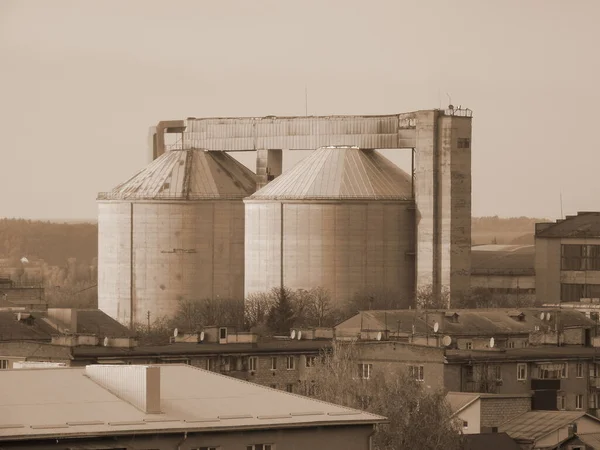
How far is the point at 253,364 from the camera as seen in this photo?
3031 inches

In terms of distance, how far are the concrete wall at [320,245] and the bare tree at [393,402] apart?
211 ft

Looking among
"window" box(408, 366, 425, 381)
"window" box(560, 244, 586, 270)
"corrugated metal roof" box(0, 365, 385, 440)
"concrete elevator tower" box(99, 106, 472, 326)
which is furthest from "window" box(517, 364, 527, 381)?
"window" box(560, 244, 586, 270)

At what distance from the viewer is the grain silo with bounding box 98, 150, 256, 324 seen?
14088 centimetres

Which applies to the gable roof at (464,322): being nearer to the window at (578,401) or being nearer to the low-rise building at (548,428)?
the window at (578,401)

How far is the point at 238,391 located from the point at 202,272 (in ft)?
328

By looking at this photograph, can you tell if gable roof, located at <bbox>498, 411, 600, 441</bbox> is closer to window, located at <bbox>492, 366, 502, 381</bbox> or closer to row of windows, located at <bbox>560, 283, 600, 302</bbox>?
window, located at <bbox>492, 366, 502, 381</bbox>

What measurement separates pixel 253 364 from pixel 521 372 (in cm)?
877

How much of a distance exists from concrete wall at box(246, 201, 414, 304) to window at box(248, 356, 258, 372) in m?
57.2

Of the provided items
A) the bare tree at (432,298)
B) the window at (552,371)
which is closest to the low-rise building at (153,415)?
the window at (552,371)

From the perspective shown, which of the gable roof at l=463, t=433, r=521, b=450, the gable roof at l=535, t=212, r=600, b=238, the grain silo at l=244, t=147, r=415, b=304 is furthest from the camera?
the gable roof at l=535, t=212, r=600, b=238

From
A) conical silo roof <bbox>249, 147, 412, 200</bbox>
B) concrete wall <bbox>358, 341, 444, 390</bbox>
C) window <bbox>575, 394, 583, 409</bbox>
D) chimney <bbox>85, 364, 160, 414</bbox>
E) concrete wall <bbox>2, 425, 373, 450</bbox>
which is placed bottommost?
window <bbox>575, 394, 583, 409</bbox>

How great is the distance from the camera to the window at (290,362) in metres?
78.0

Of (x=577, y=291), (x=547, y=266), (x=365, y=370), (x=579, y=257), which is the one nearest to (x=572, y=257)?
(x=579, y=257)

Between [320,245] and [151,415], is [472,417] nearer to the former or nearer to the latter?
[151,415]
